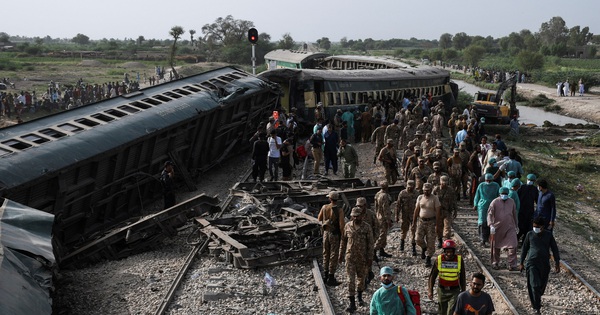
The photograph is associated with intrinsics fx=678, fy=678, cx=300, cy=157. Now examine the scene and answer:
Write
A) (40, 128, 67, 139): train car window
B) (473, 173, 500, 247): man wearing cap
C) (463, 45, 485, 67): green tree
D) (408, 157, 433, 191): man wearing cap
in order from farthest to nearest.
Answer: (463, 45, 485, 67): green tree < (40, 128, 67, 139): train car window < (408, 157, 433, 191): man wearing cap < (473, 173, 500, 247): man wearing cap

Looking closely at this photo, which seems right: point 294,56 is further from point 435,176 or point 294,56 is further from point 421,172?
point 435,176

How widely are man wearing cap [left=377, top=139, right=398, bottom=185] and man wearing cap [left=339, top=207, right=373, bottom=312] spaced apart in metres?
6.18

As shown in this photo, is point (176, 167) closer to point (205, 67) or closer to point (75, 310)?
point (75, 310)

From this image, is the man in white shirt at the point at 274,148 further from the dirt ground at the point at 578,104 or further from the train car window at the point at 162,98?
the dirt ground at the point at 578,104

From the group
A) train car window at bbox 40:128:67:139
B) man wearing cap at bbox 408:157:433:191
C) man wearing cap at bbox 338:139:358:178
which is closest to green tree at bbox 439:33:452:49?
man wearing cap at bbox 338:139:358:178

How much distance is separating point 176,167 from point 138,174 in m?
1.80

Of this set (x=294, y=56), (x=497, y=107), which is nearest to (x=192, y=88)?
(x=497, y=107)

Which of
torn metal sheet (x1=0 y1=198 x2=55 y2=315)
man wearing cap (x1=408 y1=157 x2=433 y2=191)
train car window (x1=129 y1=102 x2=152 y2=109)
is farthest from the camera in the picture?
train car window (x1=129 y1=102 x2=152 y2=109)

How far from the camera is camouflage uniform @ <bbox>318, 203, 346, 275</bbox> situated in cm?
995

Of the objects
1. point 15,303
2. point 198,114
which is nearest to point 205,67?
point 198,114

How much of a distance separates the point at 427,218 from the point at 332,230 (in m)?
1.77

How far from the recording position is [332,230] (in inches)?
393

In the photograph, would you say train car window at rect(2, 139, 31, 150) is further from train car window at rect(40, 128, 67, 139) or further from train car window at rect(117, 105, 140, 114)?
train car window at rect(117, 105, 140, 114)

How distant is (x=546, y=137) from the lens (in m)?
30.7
